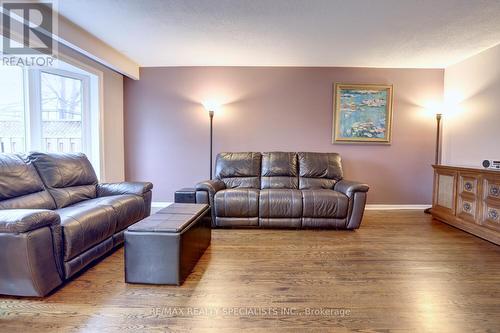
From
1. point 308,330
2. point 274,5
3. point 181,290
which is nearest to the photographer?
point 308,330

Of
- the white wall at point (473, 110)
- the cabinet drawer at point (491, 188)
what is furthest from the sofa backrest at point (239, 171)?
the white wall at point (473, 110)

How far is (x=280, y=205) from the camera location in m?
3.25

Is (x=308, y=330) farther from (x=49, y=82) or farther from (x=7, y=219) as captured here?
(x=49, y=82)

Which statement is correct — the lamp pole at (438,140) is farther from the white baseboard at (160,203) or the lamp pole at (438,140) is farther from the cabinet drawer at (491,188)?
the white baseboard at (160,203)

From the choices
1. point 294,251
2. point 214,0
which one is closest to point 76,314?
point 294,251

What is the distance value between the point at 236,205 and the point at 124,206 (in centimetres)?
132

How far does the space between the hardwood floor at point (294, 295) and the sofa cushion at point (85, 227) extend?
27 centimetres

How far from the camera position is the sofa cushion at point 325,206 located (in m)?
3.22

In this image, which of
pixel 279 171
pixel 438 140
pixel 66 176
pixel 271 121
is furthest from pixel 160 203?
pixel 438 140

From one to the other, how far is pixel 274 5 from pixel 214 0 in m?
0.59

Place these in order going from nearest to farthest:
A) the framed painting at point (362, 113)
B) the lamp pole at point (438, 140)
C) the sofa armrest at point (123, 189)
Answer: the sofa armrest at point (123, 189)
the lamp pole at point (438, 140)
the framed painting at point (362, 113)

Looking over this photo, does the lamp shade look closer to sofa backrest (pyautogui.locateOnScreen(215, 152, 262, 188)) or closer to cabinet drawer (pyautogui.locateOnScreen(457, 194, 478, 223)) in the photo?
sofa backrest (pyautogui.locateOnScreen(215, 152, 262, 188))

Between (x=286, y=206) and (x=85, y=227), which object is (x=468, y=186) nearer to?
(x=286, y=206)

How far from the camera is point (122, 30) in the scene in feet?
9.86
